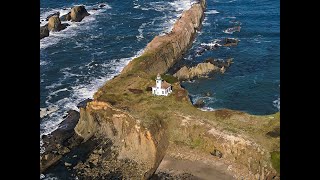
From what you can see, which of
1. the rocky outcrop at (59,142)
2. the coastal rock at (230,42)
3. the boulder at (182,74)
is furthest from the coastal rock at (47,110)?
the coastal rock at (230,42)

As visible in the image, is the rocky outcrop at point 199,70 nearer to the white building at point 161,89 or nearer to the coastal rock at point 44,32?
the white building at point 161,89

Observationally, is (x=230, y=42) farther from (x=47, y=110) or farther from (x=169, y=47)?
(x=47, y=110)

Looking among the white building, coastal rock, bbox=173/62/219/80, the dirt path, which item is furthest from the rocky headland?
coastal rock, bbox=173/62/219/80

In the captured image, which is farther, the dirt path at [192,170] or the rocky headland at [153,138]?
the rocky headland at [153,138]

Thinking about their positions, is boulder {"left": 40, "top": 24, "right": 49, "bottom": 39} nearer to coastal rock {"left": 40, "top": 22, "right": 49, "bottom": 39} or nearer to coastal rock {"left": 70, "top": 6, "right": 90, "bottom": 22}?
coastal rock {"left": 40, "top": 22, "right": 49, "bottom": 39}
